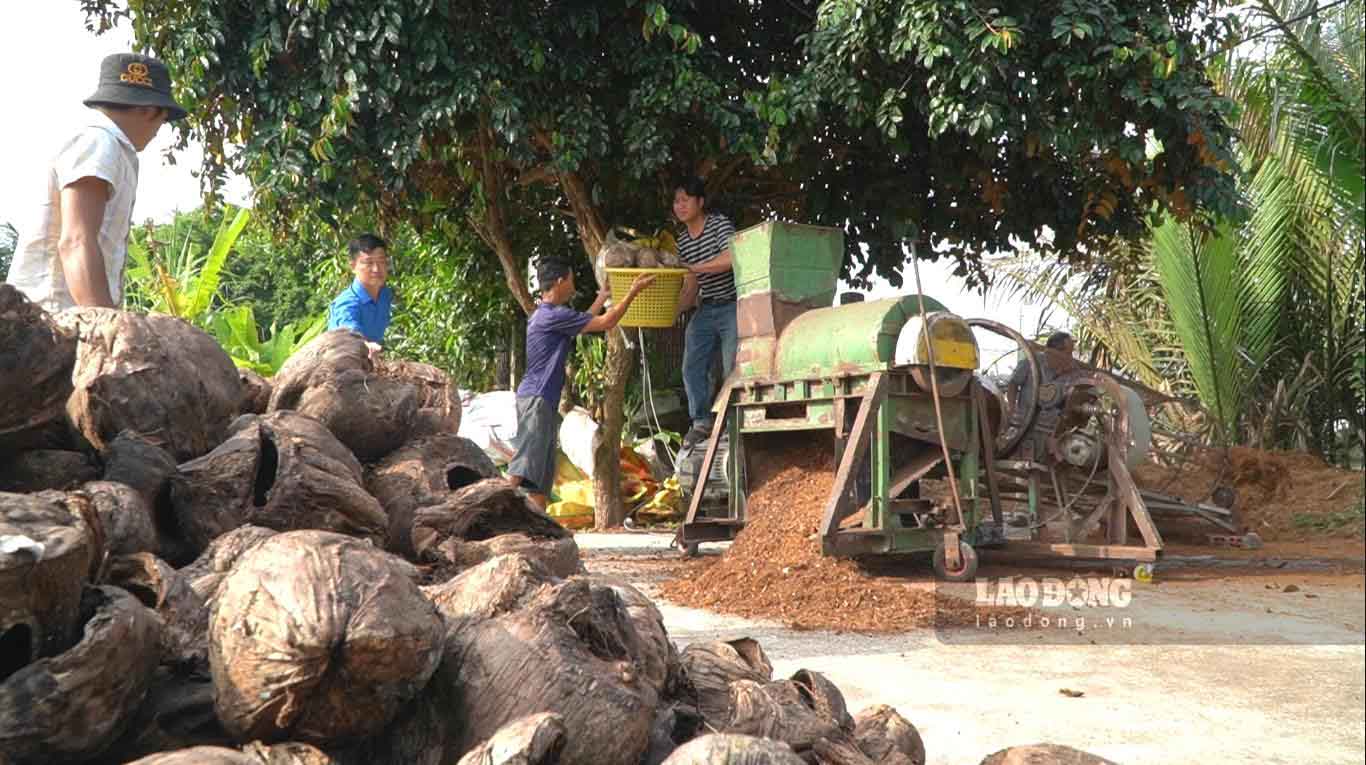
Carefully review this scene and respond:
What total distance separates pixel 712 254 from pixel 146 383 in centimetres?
540

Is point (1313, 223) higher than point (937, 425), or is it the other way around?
point (1313, 223)

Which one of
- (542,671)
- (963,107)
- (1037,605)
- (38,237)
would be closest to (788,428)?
(1037,605)

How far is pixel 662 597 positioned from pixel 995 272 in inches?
405

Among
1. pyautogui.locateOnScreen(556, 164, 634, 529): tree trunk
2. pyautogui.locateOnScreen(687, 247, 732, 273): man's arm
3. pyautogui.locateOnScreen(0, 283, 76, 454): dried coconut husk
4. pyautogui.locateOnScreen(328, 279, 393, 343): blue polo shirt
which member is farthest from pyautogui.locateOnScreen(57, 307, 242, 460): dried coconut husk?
pyautogui.locateOnScreen(556, 164, 634, 529): tree trunk

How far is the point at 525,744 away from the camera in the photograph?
2.12 metres

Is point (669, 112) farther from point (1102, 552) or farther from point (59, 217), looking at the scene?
point (59, 217)

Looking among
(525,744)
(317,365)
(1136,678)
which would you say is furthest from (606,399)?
(525,744)

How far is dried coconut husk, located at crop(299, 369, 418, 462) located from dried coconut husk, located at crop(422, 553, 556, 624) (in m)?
1.50

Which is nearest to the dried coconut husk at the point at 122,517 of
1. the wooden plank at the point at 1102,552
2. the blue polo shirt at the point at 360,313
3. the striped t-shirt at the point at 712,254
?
the blue polo shirt at the point at 360,313

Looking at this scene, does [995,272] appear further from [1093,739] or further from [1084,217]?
[1093,739]

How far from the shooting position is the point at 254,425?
363 cm

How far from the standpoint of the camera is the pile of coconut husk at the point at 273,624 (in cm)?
220

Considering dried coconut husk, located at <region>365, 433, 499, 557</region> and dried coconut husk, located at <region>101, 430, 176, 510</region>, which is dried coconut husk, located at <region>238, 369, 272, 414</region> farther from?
dried coconut husk, located at <region>101, 430, 176, 510</region>

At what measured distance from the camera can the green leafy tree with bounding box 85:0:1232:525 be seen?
8414mm
